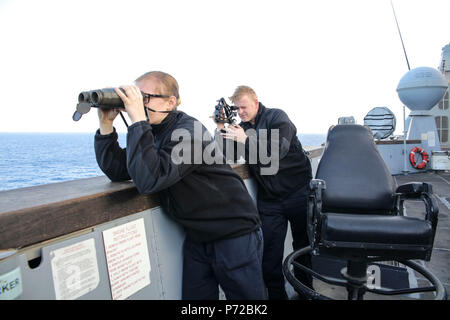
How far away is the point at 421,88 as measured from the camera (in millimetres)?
9492

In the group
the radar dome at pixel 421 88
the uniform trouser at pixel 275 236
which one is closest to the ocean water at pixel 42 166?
the uniform trouser at pixel 275 236

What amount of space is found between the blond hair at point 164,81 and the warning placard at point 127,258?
0.60m

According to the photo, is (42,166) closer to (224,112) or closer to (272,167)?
(224,112)

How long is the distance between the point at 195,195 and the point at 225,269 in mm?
383

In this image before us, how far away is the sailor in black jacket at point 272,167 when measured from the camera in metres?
2.42

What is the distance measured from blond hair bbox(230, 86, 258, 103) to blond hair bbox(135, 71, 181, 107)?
1115 millimetres

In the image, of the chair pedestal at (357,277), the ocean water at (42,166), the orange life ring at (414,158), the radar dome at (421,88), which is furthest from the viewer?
the ocean water at (42,166)

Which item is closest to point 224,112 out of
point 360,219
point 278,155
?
point 278,155

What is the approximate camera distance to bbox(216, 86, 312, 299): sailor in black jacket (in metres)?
2.42

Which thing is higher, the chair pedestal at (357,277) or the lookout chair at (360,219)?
the lookout chair at (360,219)

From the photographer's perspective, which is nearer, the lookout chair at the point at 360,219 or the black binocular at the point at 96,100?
the black binocular at the point at 96,100

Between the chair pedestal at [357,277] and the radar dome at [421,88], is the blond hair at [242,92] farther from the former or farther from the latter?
the radar dome at [421,88]

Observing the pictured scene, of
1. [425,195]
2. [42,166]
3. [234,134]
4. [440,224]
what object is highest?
[234,134]
